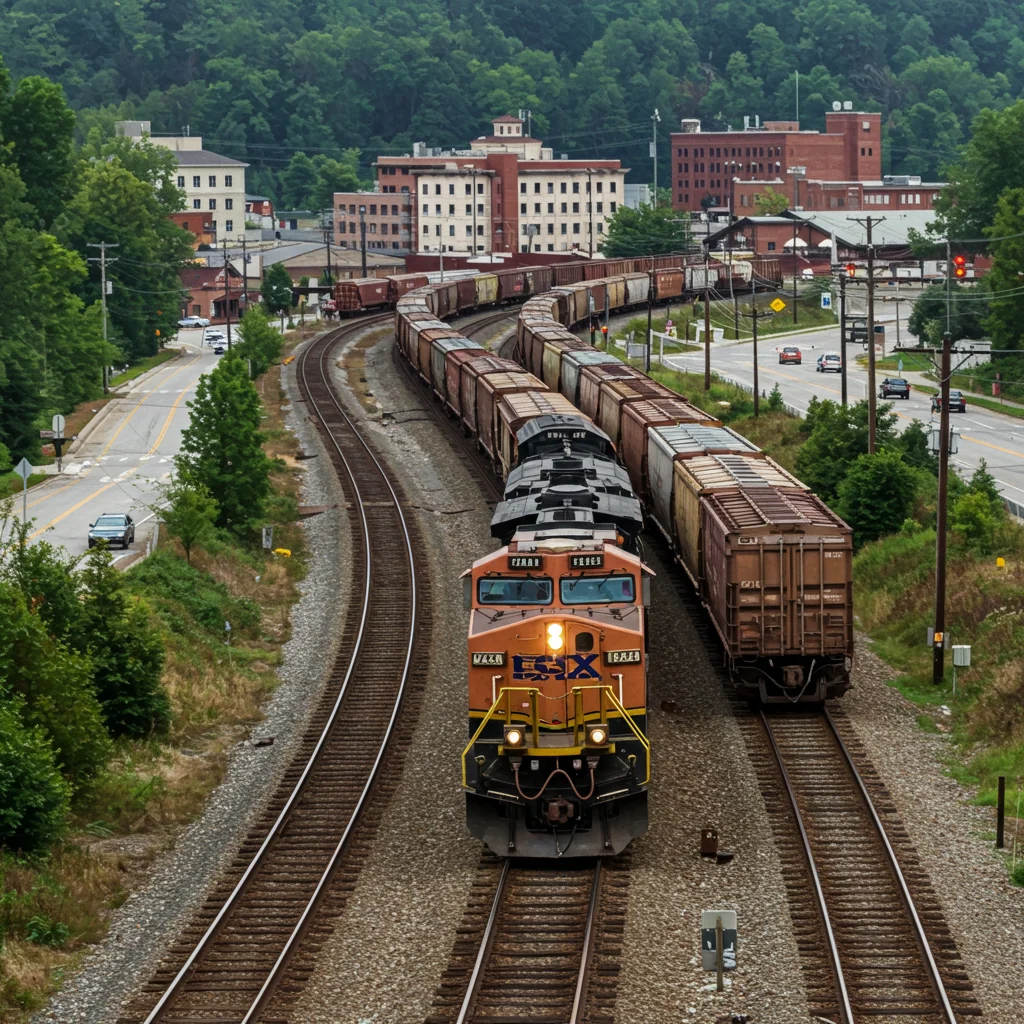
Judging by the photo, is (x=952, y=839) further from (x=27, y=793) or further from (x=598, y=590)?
(x=27, y=793)

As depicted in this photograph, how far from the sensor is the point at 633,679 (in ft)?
80.4

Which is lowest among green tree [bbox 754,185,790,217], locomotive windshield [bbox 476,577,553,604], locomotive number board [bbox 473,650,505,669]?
locomotive number board [bbox 473,650,505,669]

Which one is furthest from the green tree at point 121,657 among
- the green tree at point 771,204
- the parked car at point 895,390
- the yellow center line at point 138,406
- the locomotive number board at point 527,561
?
the green tree at point 771,204

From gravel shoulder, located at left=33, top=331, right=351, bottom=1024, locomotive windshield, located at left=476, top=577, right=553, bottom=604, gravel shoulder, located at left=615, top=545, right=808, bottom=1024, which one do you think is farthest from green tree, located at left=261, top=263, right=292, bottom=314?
locomotive windshield, located at left=476, top=577, right=553, bottom=604

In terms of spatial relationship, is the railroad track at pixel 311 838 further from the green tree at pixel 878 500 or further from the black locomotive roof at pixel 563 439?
the green tree at pixel 878 500

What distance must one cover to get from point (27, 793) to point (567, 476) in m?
12.3

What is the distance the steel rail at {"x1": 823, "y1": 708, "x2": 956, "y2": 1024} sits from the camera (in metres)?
20.0

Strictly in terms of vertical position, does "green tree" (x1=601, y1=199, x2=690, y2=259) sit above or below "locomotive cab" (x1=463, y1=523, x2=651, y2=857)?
above

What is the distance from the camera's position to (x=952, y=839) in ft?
85.6

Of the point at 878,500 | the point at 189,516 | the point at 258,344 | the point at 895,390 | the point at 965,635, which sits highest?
the point at 258,344

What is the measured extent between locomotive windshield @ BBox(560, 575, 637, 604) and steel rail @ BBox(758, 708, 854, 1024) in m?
4.50

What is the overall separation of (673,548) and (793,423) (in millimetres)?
29994

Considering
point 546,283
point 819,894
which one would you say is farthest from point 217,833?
point 546,283

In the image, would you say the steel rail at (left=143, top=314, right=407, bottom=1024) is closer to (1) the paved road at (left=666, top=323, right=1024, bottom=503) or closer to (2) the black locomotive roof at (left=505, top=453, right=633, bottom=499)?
(2) the black locomotive roof at (left=505, top=453, right=633, bottom=499)
